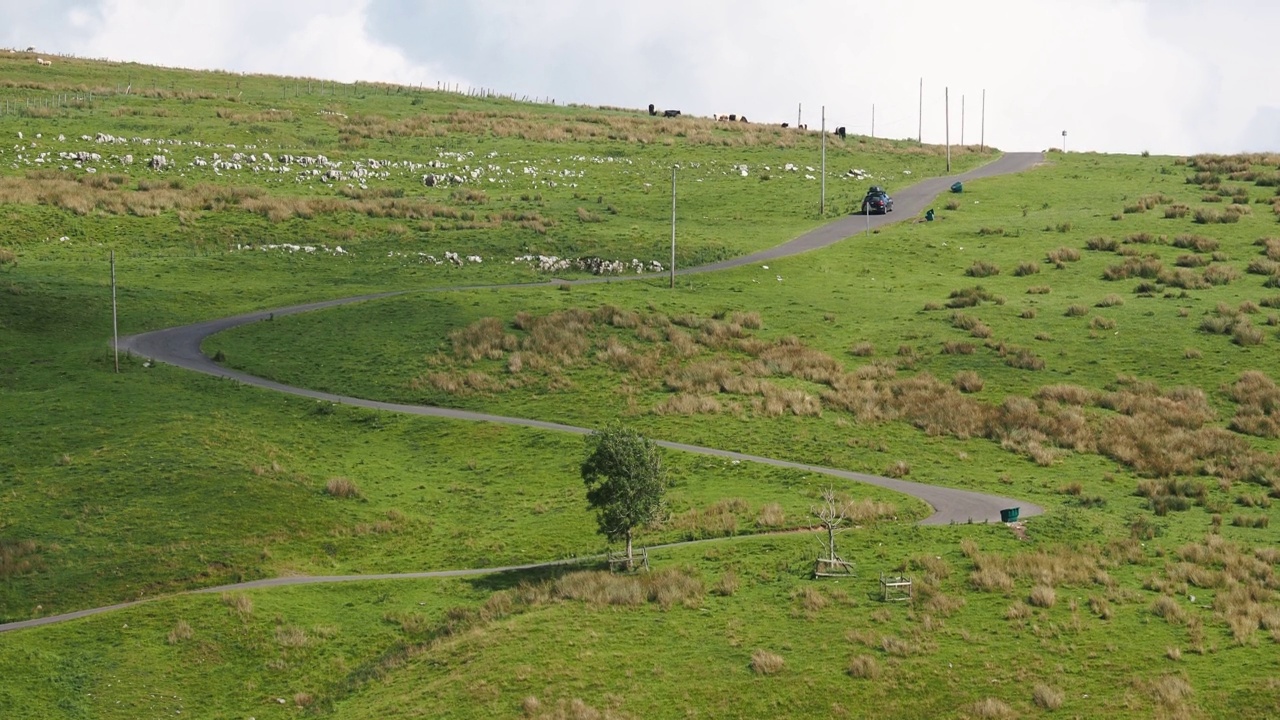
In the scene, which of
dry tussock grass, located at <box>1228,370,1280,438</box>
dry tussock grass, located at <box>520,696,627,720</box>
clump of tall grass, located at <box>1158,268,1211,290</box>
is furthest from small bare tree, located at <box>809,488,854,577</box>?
clump of tall grass, located at <box>1158,268,1211,290</box>

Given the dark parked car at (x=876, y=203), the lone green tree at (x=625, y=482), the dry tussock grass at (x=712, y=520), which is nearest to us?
the lone green tree at (x=625, y=482)

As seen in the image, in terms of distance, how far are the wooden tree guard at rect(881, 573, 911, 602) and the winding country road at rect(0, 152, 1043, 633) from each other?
25.9ft

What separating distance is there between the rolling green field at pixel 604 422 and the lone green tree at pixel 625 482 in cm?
182

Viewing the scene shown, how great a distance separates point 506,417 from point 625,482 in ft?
68.9

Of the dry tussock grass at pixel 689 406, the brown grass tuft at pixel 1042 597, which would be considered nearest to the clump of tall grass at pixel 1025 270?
the dry tussock grass at pixel 689 406

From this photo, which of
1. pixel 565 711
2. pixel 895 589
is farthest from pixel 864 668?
pixel 565 711

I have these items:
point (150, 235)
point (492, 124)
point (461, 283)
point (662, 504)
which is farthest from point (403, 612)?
point (492, 124)

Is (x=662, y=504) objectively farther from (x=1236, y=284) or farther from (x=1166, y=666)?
(x=1236, y=284)

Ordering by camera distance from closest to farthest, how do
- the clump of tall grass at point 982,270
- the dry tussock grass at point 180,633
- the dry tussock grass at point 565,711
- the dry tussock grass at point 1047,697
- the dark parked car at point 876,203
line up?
the dry tussock grass at point 1047,697
the dry tussock grass at point 565,711
the dry tussock grass at point 180,633
the clump of tall grass at point 982,270
the dark parked car at point 876,203

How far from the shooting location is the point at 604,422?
6806 cm

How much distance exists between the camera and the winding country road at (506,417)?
50.2 metres

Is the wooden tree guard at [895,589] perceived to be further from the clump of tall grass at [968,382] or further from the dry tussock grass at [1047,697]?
the clump of tall grass at [968,382]

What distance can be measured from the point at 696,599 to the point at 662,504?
619 cm

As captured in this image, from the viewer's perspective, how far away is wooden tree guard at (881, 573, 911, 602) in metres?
44.0
